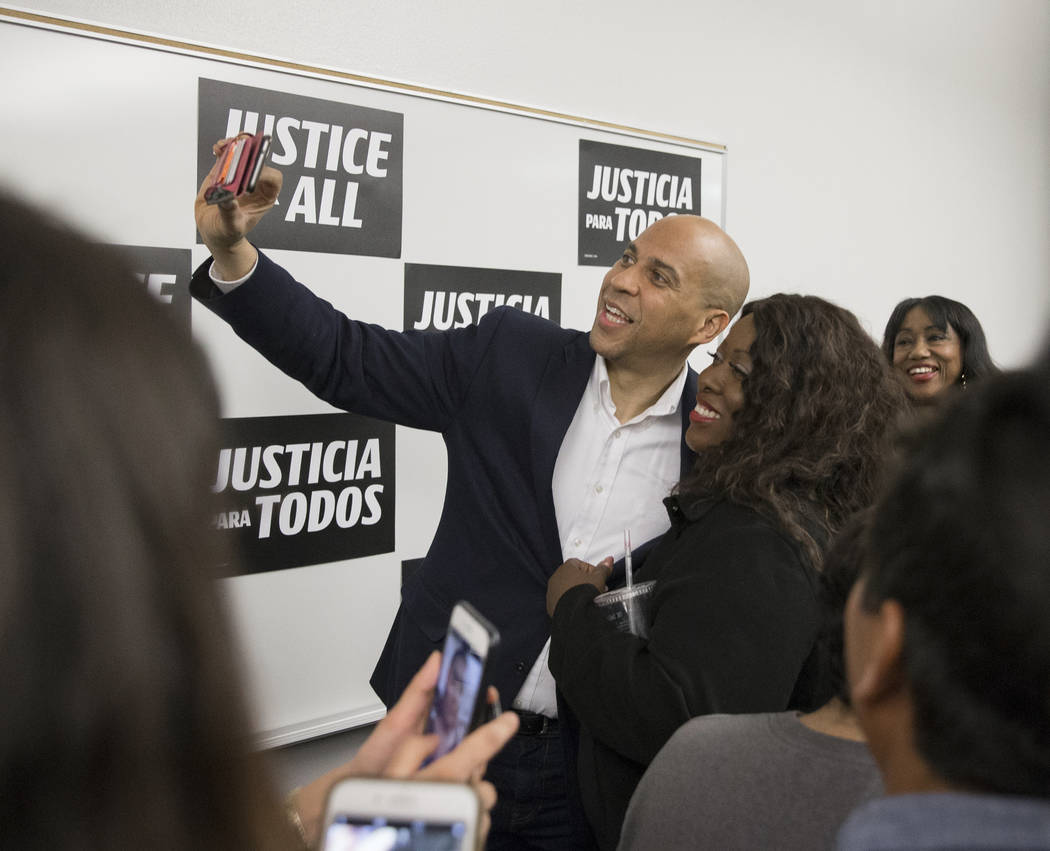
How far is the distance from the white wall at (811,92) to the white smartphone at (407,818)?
1781 millimetres

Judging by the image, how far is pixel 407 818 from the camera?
1.76 feet

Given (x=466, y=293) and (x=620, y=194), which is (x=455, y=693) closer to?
(x=466, y=293)

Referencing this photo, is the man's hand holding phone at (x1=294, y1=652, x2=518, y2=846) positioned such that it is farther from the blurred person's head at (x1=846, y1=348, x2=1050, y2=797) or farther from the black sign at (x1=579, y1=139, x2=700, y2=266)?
the black sign at (x1=579, y1=139, x2=700, y2=266)

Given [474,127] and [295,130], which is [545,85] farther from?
[295,130]

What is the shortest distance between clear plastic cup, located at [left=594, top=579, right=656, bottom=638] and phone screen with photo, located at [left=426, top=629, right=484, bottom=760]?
2.29 feet

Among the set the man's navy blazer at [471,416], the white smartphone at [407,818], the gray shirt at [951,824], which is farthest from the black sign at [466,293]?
the gray shirt at [951,824]

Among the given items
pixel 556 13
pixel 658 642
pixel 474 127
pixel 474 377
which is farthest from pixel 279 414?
pixel 556 13

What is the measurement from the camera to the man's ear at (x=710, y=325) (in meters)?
2.01

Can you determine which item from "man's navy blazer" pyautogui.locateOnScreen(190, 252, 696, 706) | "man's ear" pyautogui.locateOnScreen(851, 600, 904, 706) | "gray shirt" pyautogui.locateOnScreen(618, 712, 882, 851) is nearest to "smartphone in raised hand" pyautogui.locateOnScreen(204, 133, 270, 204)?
"man's navy blazer" pyautogui.locateOnScreen(190, 252, 696, 706)

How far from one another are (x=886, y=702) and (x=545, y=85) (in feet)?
7.44

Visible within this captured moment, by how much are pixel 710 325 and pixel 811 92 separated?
5.36 ft

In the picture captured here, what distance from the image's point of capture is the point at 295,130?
198 cm

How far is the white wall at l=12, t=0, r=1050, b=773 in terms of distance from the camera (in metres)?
2.15

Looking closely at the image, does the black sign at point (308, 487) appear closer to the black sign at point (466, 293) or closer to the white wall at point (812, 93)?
the black sign at point (466, 293)
